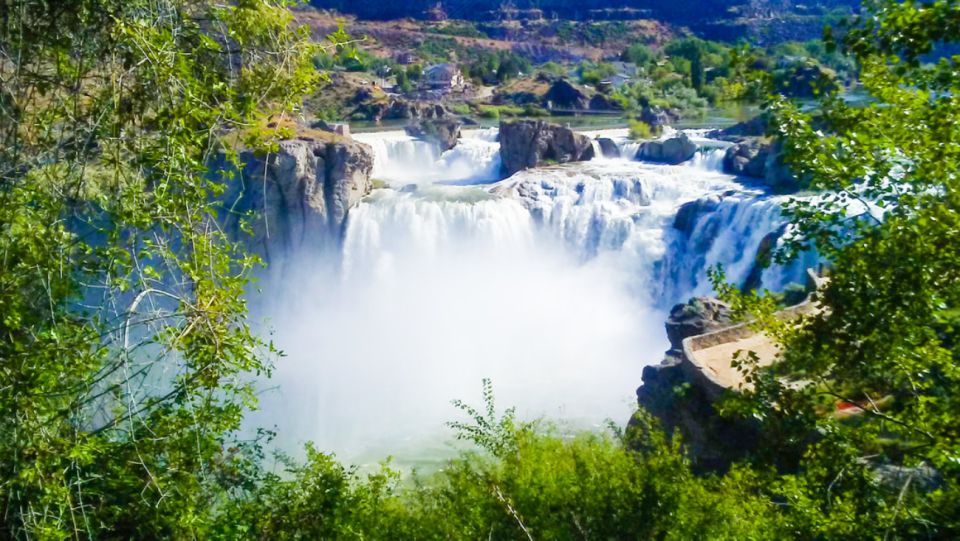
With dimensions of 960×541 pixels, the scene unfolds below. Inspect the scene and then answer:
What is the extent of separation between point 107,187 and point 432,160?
29344 millimetres

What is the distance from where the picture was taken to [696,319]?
46.0 feet

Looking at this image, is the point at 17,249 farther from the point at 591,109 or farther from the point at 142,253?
the point at 591,109

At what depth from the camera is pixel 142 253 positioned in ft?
10.4

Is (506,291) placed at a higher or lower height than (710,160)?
lower

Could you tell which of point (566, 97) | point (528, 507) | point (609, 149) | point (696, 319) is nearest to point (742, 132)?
point (609, 149)

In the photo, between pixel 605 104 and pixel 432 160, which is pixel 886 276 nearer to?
pixel 432 160

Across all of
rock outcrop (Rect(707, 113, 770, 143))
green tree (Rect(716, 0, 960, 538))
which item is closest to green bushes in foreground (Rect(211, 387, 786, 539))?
green tree (Rect(716, 0, 960, 538))

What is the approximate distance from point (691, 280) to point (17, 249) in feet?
61.9

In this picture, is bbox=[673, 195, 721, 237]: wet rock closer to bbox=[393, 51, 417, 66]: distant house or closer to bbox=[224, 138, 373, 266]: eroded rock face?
bbox=[224, 138, 373, 266]: eroded rock face

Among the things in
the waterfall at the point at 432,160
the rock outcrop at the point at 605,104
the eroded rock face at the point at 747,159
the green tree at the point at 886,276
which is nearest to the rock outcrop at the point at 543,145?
the waterfall at the point at 432,160

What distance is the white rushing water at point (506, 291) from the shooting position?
56.3 feet

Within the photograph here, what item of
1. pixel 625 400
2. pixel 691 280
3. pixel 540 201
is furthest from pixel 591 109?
pixel 625 400

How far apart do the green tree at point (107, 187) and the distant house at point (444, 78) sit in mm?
56651

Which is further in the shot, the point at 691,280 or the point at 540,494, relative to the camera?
the point at 691,280
